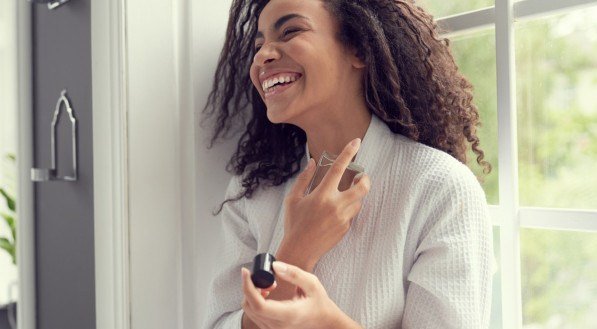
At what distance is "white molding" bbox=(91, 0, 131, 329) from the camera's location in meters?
1.29

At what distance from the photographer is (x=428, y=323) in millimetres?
965

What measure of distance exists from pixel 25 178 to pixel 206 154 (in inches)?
31.5

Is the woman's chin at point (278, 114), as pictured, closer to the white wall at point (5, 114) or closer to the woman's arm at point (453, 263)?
the woman's arm at point (453, 263)

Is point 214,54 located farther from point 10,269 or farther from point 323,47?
point 10,269

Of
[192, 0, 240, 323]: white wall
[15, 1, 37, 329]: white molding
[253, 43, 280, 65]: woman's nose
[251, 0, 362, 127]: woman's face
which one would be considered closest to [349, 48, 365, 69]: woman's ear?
[251, 0, 362, 127]: woman's face

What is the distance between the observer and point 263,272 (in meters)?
0.85

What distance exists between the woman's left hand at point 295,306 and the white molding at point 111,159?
A: 446 mm

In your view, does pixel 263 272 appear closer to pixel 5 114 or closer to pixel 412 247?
pixel 412 247

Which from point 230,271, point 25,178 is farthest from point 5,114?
point 230,271

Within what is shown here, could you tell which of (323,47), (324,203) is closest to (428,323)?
(324,203)

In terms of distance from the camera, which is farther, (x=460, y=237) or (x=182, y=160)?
(x=182, y=160)

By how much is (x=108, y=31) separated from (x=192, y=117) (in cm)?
23

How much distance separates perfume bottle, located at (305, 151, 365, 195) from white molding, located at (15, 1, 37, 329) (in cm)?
109

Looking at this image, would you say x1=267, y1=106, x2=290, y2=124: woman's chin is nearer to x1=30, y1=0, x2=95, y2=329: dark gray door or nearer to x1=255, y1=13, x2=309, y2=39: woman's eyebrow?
x1=255, y1=13, x2=309, y2=39: woman's eyebrow
